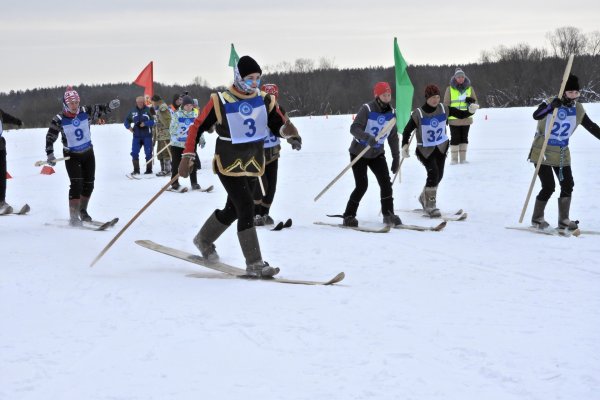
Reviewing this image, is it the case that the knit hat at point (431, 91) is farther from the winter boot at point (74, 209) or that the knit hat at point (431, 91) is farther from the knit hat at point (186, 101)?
the knit hat at point (186, 101)

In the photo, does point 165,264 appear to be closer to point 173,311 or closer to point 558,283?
point 173,311

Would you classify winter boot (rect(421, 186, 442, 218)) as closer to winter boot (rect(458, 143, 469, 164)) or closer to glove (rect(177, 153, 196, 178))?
glove (rect(177, 153, 196, 178))

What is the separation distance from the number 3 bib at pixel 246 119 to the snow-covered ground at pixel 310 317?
115cm

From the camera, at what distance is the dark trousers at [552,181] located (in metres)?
8.54

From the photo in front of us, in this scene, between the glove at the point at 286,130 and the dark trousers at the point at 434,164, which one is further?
the dark trousers at the point at 434,164

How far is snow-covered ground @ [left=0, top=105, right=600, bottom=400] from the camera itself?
358cm

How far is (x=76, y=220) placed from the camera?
9.20m

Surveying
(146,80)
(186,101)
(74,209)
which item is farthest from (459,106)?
(74,209)

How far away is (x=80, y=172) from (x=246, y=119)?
4.24 meters

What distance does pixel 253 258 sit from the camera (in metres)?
5.88

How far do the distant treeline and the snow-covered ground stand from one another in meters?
43.0

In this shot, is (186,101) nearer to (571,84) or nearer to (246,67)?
(571,84)

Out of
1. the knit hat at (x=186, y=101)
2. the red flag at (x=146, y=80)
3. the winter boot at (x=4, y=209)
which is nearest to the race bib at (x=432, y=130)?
the knit hat at (x=186, y=101)

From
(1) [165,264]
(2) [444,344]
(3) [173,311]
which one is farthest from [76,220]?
(2) [444,344]
